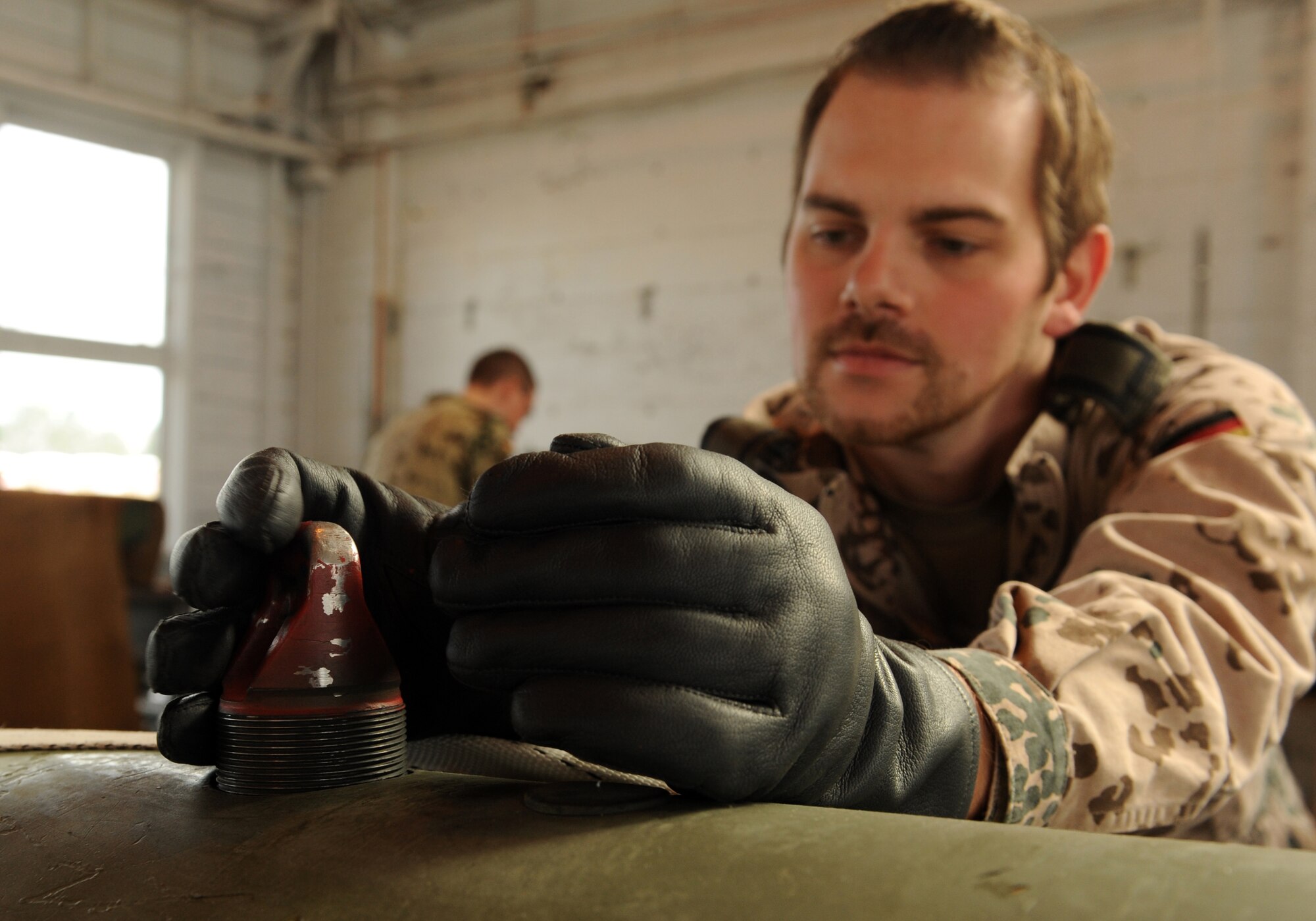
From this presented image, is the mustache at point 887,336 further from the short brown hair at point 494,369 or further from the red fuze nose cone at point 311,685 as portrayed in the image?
the short brown hair at point 494,369

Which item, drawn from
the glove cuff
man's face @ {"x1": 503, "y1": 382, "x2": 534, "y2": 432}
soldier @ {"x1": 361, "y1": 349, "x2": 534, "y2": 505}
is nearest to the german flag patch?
the glove cuff

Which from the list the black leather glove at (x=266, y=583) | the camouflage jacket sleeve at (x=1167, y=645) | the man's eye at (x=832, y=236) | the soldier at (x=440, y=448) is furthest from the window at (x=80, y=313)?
the camouflage jacket sleeve at (x=1167, y=645)

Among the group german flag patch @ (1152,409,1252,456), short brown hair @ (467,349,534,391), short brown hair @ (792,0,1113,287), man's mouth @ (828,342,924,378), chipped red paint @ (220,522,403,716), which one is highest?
short brown hair @ (792,0,1113,287)

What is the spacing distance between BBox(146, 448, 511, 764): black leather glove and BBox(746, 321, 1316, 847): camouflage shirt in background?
34 centimetres

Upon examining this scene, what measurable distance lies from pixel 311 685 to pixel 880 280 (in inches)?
34.3

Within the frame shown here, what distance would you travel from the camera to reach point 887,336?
121 centimetres

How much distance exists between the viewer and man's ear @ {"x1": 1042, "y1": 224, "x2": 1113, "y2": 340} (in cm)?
135

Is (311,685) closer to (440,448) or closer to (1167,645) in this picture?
(1167,645)

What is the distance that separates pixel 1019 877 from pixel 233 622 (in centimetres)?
43

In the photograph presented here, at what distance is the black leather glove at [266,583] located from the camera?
20.9 inches

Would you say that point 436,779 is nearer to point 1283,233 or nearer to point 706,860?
point 706,860

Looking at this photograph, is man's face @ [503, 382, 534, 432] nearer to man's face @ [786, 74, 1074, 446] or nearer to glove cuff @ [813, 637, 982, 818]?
man's face @ [786, 74, 1074, 446]

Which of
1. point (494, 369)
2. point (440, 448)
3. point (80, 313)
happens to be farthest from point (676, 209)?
point (80, 313)

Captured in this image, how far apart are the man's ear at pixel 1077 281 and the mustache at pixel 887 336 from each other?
236 mm
